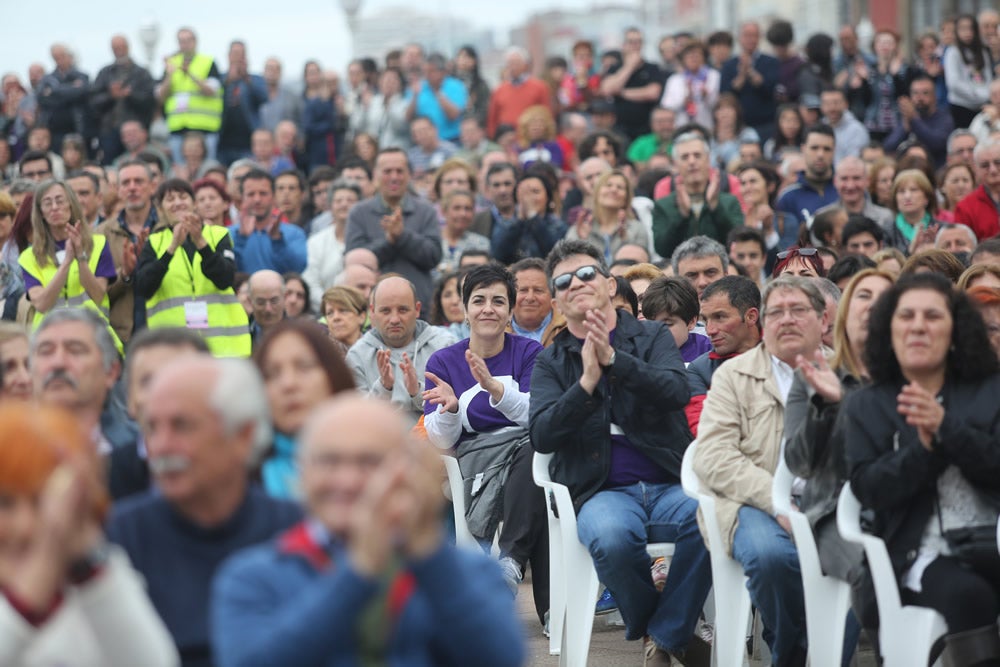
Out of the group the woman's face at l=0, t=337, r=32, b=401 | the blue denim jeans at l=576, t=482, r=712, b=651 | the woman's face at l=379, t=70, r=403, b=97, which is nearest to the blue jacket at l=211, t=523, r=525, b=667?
the woman's face at l=0, t=337, r=32, b=401

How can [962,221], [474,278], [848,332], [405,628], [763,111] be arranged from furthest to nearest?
[763,111] → [962,221] → [474,278] → [848,332] → [405,628]

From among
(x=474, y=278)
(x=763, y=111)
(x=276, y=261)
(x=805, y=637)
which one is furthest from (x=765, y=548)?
(x=763, y=111)

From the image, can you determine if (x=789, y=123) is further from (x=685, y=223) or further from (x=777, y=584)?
(x=777, y=584)

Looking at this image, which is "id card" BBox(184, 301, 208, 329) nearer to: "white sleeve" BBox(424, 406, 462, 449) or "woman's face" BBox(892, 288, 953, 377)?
"white sleeve" BBox(424, 406, 462, 449)

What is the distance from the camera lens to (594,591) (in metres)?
6.70

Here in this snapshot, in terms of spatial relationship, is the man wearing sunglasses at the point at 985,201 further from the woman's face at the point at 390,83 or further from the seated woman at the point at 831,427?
the woman's face at the point at 390,83

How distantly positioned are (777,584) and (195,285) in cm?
524

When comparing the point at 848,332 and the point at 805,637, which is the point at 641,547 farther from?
the point at 848,332

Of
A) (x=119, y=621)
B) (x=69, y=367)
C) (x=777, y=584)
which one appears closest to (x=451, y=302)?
(x=777, y=584)

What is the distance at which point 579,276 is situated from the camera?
22.3 ft

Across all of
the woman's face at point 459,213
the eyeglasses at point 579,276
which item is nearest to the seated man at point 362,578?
the eyeglasses at point 579,276

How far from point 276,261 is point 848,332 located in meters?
7.16

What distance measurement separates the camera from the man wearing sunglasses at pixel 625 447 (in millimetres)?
6539

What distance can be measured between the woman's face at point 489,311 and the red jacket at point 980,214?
458 centimetres
